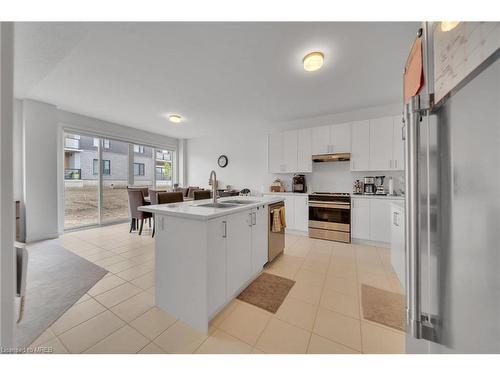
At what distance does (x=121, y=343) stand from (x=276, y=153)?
4.05 m

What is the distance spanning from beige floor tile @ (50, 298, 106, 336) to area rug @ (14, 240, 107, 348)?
0.20 ft

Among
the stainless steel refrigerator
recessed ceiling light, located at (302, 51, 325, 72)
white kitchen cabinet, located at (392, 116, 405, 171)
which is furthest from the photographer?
white kitchen cabinet, located at (392, 116, 405, 171)

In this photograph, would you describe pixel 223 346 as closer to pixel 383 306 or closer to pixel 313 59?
pixel 383 306

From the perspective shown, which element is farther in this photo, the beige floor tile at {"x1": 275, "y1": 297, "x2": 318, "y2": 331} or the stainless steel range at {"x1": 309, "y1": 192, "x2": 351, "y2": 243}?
the stainless steel range at {"x1": 309, "y1": 192, "x2": 351, "y2": 243}

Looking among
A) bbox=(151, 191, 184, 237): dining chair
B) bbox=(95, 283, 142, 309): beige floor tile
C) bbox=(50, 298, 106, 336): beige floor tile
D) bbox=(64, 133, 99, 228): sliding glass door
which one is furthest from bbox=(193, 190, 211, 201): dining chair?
bbox=(64, 133, 99, 228): sliding glass door

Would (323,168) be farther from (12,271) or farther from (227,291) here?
(12,271)

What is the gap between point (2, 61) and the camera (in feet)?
2.31

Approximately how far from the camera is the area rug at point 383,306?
1613 mm

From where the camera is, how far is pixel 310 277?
235 cm

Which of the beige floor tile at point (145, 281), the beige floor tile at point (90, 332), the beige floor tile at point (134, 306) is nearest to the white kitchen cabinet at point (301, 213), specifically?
the beige floor tile at point (145, 281)

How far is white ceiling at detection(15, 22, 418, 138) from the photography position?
6.08 ft

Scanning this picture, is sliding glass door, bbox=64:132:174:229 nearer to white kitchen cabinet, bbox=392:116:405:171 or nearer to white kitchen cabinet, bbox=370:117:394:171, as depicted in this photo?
white kitchen cabinet, bbox=370:117:394:171
